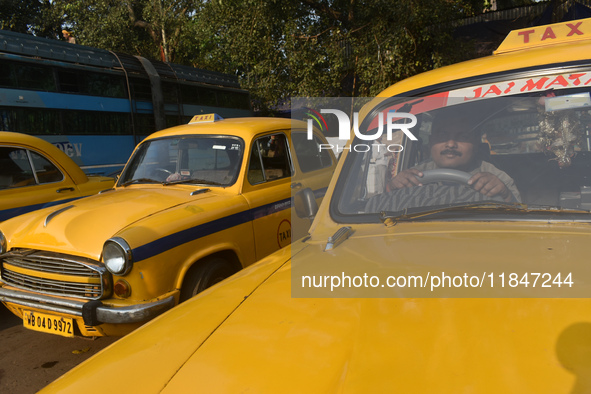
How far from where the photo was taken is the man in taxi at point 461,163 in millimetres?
1964

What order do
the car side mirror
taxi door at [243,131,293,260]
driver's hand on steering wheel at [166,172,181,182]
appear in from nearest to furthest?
the car side mirror → taxi door at [243,131,293,260] → driver's hand on steering wheel at [166,172,181,182]

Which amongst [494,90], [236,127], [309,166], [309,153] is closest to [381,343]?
[494,90]

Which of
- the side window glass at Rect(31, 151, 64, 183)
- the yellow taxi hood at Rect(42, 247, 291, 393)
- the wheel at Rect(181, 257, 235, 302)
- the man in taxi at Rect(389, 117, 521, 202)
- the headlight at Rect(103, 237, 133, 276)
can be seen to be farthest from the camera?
the side window glass at Rect(31, 151, 64, 183)

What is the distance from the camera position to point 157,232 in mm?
3264

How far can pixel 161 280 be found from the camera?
3.27 metres

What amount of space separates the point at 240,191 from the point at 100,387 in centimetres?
297

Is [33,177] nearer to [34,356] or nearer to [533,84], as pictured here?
[34,356]

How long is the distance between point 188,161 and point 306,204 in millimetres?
2485

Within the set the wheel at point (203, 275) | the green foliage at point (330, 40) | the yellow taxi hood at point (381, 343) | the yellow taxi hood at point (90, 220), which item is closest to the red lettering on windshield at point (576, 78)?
the yellow taxi hood at point (381, 343)

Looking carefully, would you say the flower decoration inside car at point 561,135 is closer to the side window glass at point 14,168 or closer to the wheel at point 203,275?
the wheel at point 203,275

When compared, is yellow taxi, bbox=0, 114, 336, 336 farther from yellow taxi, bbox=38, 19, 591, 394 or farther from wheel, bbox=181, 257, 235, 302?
yellow taxi, bbox=38, 19, 591, 394

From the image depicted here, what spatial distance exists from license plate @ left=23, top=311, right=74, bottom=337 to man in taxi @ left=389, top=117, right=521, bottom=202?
245 centimetres

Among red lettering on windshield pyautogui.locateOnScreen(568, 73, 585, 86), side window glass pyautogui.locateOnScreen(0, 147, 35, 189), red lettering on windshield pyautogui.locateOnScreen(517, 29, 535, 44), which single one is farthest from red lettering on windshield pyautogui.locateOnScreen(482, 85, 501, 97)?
side window glass pyautogui.locateOnScreen(0, 147, 35, 189)

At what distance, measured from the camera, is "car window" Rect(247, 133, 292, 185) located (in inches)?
173
